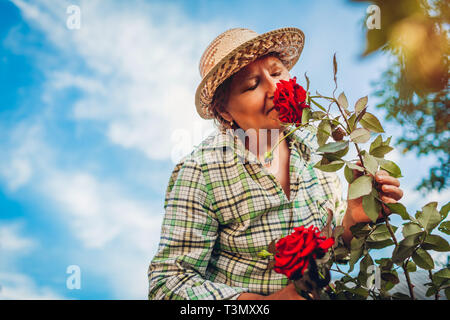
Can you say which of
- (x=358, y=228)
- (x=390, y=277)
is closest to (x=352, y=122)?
(x=358, y=228)

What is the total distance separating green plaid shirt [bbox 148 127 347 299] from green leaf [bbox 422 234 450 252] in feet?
1.26

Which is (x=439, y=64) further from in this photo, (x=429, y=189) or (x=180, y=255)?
(x=429, y=189)

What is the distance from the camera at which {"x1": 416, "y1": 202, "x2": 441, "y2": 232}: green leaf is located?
69 cm

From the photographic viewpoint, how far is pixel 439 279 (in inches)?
31.0

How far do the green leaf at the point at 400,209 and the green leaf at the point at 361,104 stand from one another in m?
0.22

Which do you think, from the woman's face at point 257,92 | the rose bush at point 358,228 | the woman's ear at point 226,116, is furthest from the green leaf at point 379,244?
the woman's ear at point 226,116

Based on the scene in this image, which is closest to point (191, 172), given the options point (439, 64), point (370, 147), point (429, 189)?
point (370, 147)

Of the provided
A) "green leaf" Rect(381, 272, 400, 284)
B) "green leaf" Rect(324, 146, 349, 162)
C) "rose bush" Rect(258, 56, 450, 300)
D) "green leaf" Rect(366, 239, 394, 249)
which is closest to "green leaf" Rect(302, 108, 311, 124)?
"rose bush" Rect(258, 56, 450, 300)

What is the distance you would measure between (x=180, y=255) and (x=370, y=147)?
589 mm

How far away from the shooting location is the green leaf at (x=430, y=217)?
0.69 metres

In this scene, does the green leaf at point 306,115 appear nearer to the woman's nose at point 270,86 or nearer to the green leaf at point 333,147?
the green leaf at point 333,147

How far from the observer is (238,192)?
101 cm

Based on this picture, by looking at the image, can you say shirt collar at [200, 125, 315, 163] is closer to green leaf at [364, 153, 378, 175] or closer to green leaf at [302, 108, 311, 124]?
green leaf at [302, 108, 311, 124]
